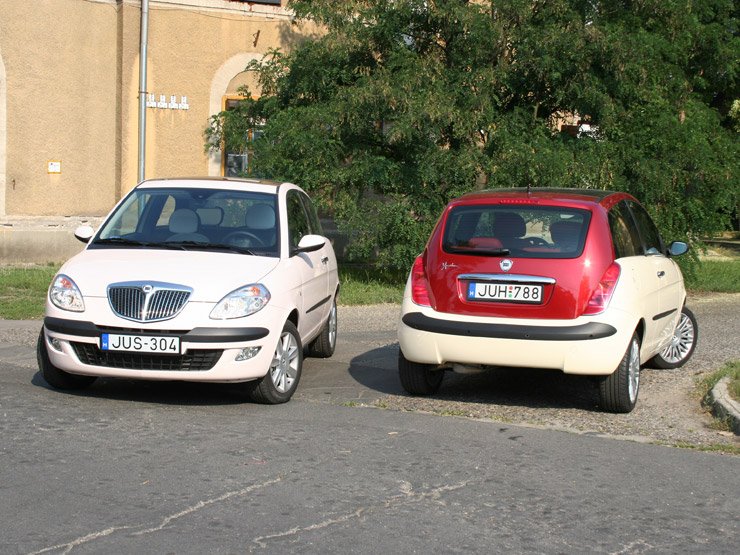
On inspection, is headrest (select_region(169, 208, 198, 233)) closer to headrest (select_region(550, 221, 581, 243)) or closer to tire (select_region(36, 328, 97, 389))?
tire (select_region(36, 328, 97, 389))

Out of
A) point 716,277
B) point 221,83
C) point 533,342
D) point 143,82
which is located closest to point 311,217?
point 533,342

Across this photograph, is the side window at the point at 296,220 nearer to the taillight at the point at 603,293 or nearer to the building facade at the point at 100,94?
the taillight at the point at 603,293

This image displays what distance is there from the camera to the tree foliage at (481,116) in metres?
15.7

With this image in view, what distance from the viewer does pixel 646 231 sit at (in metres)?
9.48

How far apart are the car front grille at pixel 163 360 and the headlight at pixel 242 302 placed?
26 centimetres

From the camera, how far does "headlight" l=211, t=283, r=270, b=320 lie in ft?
25.4

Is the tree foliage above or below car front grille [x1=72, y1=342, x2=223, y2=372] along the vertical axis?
above

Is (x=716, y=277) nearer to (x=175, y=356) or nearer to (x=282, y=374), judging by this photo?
(x=282, y=374)

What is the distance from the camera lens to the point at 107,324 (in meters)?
7.71

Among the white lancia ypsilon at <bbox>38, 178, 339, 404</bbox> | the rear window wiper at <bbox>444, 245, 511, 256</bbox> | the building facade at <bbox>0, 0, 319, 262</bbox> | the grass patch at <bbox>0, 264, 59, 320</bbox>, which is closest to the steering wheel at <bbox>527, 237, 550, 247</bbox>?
the rear window wiper at <bbox>444, 245, 511, 256</bbox>

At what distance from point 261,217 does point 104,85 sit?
10791 millimetres

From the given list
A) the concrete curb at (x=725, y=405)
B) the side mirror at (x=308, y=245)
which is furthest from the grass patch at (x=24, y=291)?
the concrete curb at (x=725, y=405)

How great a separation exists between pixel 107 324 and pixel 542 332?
3.00 metres

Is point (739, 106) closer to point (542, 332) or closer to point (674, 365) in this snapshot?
point (674, 365)
